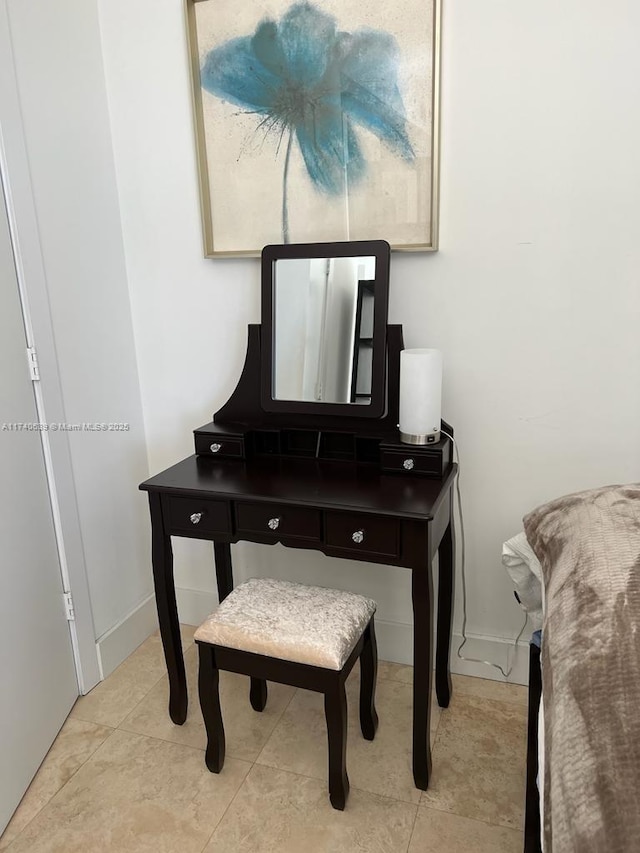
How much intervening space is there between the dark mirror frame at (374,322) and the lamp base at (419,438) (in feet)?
0.41

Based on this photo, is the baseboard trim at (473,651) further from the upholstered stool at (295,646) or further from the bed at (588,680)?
the bed at (588,680)

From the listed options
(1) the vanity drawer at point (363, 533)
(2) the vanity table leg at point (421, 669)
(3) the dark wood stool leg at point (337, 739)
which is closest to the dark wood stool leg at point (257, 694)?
(3) the dark wood stool leg at point (337, 739)

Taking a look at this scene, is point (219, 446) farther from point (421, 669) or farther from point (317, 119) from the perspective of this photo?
point (317, 119)

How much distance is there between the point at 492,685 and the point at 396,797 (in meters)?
0.55

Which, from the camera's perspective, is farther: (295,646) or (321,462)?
(321,462)

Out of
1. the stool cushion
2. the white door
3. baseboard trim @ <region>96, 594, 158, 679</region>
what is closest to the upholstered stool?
the stool cushion

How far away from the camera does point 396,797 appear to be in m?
1.61

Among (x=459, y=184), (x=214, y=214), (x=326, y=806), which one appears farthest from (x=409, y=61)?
(x=326, y=806)

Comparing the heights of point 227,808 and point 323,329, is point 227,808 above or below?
below

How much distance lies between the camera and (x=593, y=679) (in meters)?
0.96

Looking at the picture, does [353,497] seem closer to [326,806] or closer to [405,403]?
[405,403]

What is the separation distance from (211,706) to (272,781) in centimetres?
27

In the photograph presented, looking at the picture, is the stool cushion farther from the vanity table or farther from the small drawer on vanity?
the small drawer on vanity

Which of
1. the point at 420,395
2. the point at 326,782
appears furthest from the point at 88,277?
the point at 326,782
